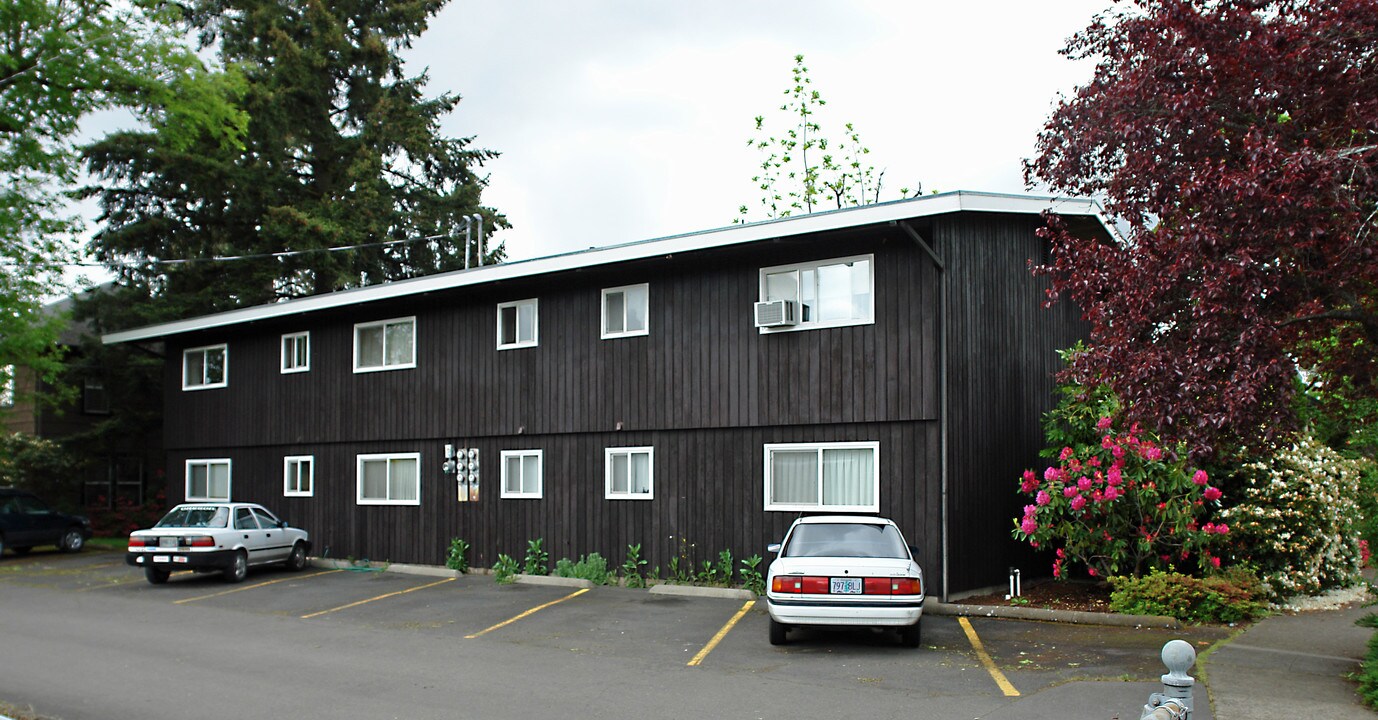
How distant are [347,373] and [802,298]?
11360 mm

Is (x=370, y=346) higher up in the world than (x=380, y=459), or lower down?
higher up

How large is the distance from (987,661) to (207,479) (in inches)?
838

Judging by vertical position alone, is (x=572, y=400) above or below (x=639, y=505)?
above

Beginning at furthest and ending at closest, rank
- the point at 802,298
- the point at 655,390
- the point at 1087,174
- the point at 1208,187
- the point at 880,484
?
the point at 655,390, the point at 802,298, the point at 880,484, the point at 1087,174, the point at 1208,187

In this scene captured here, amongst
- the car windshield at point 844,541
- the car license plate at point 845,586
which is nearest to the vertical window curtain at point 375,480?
the car windshield at point 844,541

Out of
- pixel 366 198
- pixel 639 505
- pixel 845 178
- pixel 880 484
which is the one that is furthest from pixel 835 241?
pixel 366 198

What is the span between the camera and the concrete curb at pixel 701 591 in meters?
17.4

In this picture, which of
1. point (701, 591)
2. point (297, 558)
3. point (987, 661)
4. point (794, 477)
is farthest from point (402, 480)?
point (987, 661)

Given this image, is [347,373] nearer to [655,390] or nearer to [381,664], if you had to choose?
[655,390]

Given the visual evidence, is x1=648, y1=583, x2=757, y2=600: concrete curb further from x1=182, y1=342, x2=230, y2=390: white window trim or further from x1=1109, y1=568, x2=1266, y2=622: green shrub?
x1=182, y1=342, x2=230, y2=390: white window trim

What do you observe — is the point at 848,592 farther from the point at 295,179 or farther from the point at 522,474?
the point at 295,179

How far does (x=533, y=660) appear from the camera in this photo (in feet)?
41.0

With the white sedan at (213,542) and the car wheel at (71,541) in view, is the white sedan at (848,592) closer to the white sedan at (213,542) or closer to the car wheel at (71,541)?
the white sedan at (213,542)

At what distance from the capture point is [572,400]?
66.7 feet
